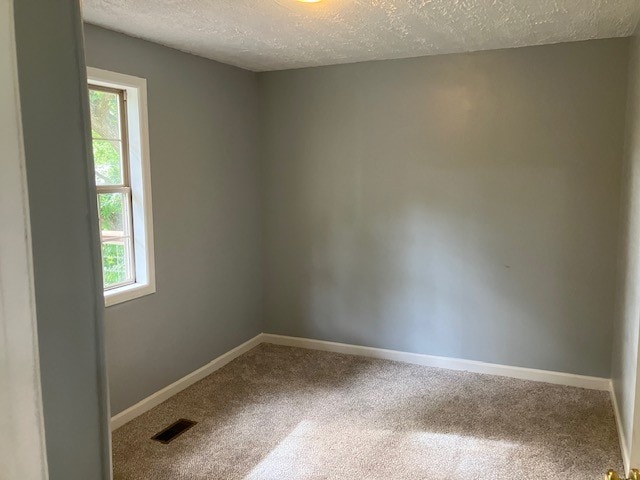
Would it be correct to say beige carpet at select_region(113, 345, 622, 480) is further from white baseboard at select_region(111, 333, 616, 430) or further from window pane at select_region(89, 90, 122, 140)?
window pane at select_region(89, 90, 122, 140)

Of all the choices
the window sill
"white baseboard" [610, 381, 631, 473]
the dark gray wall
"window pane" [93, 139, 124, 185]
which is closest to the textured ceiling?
"window pane" [93, 139, 124, 185]

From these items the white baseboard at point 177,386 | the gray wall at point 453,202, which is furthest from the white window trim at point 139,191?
the gray wall at point 453,202

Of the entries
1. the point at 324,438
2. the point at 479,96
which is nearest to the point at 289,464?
the point at 324,438

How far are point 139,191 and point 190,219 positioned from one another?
492 millimetres

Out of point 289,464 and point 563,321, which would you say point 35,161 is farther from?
point 563,321

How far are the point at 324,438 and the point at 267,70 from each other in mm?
2843

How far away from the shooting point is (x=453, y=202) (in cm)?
381

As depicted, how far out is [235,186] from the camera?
13.5ft

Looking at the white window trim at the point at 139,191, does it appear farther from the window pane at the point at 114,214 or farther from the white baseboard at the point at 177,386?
the white baseboard at the point at 177,386

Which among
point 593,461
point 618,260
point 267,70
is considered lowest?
point 593,461

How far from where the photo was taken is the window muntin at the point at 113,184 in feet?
10.0

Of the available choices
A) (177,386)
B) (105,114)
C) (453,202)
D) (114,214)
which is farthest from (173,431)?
(453,202)

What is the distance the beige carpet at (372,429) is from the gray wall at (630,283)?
0.29m

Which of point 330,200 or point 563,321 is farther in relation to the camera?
point 330,200
